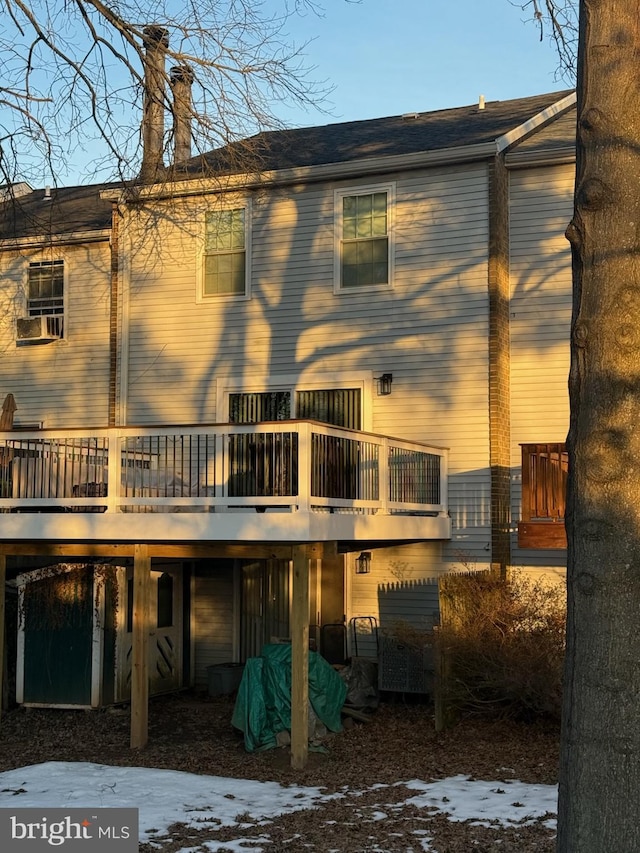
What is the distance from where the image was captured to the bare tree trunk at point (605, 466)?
166 inches

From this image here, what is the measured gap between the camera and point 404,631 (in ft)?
45.0

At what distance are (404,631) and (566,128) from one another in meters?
7.72

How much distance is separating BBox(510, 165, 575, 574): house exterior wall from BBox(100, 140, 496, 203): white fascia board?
0.83 meters

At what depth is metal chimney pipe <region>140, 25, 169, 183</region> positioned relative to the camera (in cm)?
1012

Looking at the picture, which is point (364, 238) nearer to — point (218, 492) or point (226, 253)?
point (226, 253)

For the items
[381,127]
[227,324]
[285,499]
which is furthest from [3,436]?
[381,127]

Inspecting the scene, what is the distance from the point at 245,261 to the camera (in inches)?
635

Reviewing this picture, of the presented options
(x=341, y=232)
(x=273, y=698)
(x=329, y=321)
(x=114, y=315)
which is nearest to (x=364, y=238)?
(x=341, y=232)

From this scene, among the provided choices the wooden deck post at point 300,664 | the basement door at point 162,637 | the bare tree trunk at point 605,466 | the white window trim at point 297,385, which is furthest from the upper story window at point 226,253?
the bare tree trunk at point 605,466

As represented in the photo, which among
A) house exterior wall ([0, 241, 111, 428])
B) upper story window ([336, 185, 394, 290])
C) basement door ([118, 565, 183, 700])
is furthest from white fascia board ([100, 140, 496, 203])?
basement door ([118, 565, 183, 700])

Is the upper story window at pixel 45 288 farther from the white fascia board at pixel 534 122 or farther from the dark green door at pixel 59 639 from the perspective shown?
the white fascia board at pixel 534 122

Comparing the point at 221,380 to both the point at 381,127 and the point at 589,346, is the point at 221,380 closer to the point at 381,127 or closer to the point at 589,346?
the point at 381,127

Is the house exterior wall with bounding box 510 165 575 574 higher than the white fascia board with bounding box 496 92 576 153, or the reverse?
the white fascia board with bounding box 496 92 576 153

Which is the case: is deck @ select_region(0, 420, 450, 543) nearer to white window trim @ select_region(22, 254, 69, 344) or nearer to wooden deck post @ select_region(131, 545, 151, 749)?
wooden deck post @ select_region(131, 545, 151, 749)
